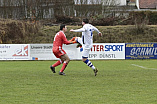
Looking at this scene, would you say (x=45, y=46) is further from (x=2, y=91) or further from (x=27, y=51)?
(x=2, y=91)

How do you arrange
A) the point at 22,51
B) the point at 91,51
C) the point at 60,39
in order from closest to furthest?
the point at 60,39 → the point at 22,51 → the point at 91,51

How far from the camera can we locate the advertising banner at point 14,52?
27656 mm

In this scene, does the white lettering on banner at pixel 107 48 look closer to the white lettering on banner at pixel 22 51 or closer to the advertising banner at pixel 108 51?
the advertising banner at pixel 108 51

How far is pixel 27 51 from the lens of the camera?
28000 millimetres

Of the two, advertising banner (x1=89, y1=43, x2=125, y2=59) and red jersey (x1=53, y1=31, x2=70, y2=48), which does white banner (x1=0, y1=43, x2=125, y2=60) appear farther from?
red jersey (x1=53, y1=31, x2=70, y2=48)

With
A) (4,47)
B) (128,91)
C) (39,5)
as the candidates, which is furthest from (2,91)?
(39,5)

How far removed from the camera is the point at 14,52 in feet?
91.3

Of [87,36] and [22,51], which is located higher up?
[87,36]

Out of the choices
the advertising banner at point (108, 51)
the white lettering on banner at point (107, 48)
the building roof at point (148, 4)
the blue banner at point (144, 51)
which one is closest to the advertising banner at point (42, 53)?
the advertising banner at point (108, 51)

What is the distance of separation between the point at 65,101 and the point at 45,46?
21356mm

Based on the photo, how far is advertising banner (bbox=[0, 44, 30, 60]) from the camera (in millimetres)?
27656

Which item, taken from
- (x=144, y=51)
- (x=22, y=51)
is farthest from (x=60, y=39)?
(x=144, y=51)

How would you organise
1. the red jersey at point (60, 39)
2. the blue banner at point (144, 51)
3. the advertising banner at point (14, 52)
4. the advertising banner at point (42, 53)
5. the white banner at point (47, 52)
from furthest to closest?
the blue banner at point (144, 51)
the advertising banner at point (42, 53)
the white banner at point (47, 52)
the advertising banner at point (14, 52)
the red jersey at point (60, 39)

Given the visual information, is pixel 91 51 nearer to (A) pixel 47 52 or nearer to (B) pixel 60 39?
(A) pixel 47 52
